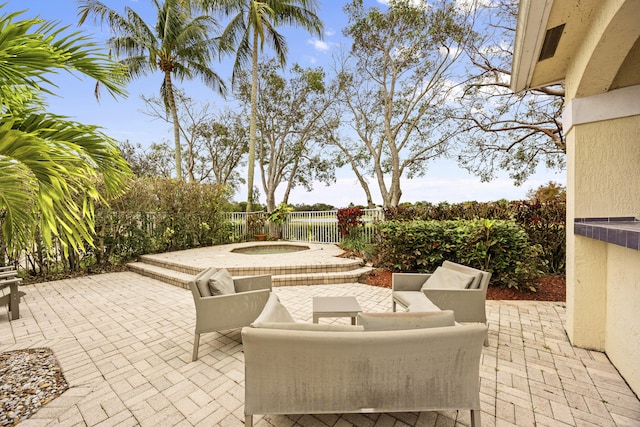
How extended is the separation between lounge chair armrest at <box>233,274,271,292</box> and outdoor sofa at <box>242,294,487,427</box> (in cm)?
177

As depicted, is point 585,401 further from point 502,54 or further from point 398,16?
point 398,16

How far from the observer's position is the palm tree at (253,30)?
36.9 ft

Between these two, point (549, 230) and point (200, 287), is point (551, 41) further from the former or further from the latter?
point (200, 287)

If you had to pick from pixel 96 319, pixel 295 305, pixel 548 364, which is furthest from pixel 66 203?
pixel 548 364

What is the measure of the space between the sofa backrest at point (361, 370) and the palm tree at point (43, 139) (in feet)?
5.40

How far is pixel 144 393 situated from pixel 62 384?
805 millimetres

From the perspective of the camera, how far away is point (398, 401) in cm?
160

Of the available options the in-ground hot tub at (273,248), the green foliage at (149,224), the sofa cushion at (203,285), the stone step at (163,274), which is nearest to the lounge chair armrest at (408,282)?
the sofa cushion at (203,285)

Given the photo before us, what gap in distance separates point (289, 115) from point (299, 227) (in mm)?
7562

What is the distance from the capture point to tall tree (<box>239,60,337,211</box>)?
14500 millimetres

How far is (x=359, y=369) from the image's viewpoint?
157cm

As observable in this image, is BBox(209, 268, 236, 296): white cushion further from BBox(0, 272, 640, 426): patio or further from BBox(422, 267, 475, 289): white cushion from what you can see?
BBox(422, 267, 475, 289): white cushion

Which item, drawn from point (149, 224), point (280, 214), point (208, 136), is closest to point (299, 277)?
point (149, 224)

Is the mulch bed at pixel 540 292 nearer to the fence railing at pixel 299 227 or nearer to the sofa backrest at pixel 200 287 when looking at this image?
the sofa backrest at pixel 200 287
